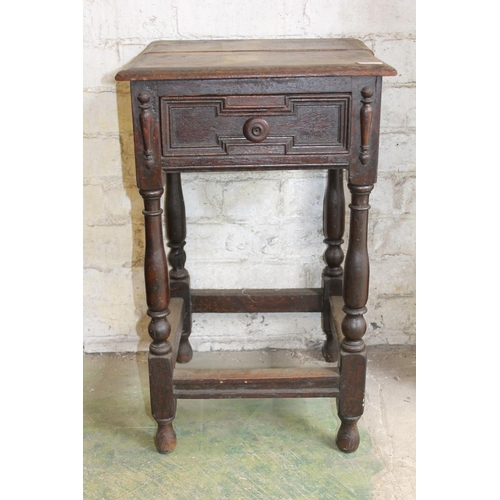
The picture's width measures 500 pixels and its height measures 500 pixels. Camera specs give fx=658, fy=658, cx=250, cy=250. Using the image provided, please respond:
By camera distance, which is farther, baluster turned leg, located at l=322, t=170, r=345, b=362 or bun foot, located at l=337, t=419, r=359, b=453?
baluster turned leg, located at l=322, t=170, r=345, b=362

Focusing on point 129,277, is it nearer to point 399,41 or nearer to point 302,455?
point 302,455

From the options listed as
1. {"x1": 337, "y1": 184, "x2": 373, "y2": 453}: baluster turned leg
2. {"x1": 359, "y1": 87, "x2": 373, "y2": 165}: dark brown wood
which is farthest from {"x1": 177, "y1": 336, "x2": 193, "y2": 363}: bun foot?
{"x1": 359, "y1": 87, "x2": 373, "y2": 165}: dark brown wood

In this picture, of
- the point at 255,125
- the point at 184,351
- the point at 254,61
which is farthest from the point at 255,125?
the point at 184,351

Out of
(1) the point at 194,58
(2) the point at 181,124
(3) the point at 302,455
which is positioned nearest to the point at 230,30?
(1) the point at 194,58

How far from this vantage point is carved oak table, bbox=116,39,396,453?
1.40m

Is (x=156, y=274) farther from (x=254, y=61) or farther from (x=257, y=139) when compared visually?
(x=254, y=61)

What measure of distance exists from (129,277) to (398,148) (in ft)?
3.08

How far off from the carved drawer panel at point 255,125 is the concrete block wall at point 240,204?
57 centimetres

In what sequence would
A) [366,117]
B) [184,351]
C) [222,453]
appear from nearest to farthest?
[366,117]
[222,453]
[184,351]

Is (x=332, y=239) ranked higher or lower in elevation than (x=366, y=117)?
lower

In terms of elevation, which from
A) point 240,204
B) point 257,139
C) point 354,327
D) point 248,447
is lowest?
point 248,447

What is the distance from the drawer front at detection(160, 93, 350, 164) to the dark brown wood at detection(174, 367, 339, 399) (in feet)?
1.77

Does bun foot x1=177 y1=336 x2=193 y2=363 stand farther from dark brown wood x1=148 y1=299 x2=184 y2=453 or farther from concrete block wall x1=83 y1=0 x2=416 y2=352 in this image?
dark brown wood x1=148 y1=299 x2=184 y2=453

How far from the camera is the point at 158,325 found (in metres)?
1.59
